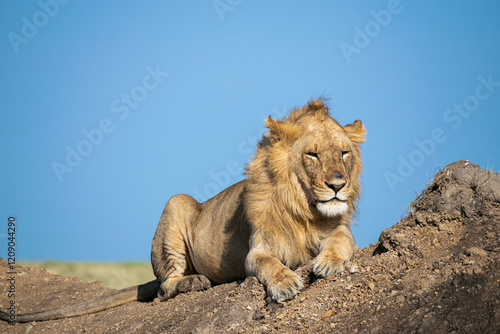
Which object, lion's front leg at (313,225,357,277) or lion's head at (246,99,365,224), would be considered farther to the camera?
lion's head at (246,99,365,224)

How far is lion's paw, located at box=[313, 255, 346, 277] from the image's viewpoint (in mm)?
5508

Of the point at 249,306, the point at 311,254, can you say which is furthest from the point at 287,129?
the point at 249,306

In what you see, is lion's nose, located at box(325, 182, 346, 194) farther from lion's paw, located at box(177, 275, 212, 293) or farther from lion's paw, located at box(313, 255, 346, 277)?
lion's paw, located at box(177, 275, 212, 293)

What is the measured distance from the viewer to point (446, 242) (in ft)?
17.8

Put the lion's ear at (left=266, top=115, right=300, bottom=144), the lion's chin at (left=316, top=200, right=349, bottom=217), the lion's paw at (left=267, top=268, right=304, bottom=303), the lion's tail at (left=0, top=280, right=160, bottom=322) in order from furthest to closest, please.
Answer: the lion's tail at (left=0, top=280, right=160, bottom=322) → the lion's ear at (left=266, top=115, right=300, bottom=144) → the lion's chin at (left=316, top=200, right=349, bottom=217) → the lion's paw at (left=267, top=268, right=304, bottom=303)

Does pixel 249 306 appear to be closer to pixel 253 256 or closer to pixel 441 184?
pixel 253 256

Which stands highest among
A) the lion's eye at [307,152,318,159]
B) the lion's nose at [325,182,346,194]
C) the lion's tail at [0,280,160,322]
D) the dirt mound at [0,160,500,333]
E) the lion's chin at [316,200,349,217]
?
the lion's tail at [0,280,160,322]

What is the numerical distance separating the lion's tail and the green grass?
2.92 meters

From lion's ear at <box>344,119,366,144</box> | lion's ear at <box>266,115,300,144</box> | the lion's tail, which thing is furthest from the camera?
the lion's tail

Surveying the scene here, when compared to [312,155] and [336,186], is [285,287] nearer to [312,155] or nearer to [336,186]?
[336,186]

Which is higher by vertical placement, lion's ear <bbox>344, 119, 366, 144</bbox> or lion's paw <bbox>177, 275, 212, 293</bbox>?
lion's ear <bbox>344, 119, 366, 144</bbox>

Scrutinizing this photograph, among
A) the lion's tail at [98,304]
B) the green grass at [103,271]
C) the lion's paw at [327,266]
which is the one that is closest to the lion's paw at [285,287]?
the lion's paw at [327,266]

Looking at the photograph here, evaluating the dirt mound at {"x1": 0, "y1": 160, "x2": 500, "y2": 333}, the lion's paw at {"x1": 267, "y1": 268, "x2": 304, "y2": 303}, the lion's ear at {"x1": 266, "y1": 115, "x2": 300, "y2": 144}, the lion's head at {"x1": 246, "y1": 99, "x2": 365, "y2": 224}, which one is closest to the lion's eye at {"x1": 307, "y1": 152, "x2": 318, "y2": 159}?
the lion's head at {"x1": 246, "y1": 99, "x2": 365, "y2": 224}

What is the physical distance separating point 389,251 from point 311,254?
1188mm
